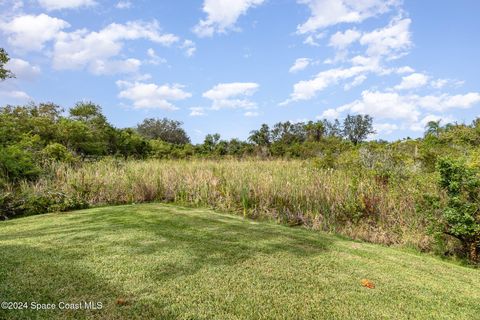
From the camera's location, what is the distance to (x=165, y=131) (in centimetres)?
3769

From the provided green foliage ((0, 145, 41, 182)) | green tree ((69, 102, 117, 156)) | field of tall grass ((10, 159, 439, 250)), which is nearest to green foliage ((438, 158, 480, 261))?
field of tall grass ((10, 159, 439, 250))

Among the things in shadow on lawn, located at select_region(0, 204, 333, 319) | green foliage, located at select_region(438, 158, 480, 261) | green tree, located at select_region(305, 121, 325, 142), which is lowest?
shadow on lawn, located at select_region(0, 204, 333, 319)

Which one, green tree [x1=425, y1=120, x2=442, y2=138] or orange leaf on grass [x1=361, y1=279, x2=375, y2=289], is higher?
green tree [x1=425, y1=120, x2=442, y2=138]

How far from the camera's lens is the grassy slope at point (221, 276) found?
2.51 m

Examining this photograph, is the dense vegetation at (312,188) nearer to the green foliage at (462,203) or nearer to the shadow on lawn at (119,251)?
the green foliage at (462,203)

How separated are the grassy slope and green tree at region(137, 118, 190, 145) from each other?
33334 millimetres

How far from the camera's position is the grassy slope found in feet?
8.22

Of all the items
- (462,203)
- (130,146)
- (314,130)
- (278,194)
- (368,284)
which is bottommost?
(368,284)

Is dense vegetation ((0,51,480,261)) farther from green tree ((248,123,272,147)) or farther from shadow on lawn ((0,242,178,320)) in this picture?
green tree ((248,123,272,147))

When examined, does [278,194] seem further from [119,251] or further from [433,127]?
[433,127]

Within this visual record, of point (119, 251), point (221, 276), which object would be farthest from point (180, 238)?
point (221, 276)

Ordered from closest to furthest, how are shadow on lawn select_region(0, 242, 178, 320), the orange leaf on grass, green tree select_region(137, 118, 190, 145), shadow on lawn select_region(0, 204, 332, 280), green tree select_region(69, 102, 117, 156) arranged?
shadow on lawn select_region(0, 242, 178, 320), the orange leaf on grass, shadow on lawn select_region(0, 204, 332, 280), green tree select_region(69, 102, 117, 156), green tree select_region(137, 118, 190, 145)

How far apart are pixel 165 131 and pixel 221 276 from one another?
1412 inches

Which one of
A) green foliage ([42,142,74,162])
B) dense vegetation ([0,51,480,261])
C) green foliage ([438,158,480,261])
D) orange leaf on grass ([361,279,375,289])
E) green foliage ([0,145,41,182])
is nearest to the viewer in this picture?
orange leaf on grass ([361,279,375,289])
